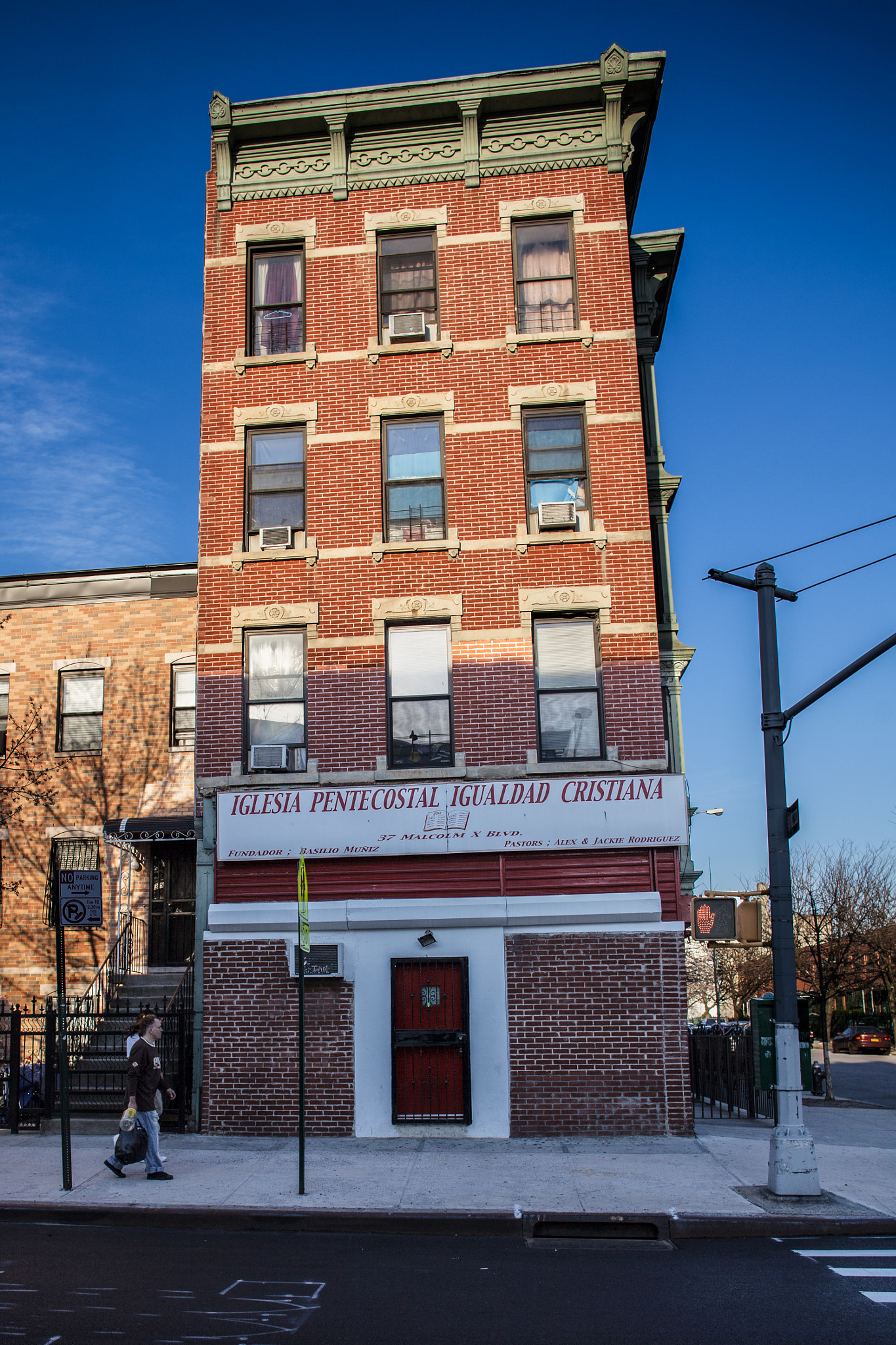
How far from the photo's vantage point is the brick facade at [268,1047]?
43.8 feet

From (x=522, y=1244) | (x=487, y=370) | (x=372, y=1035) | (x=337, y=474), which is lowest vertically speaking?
(x=522, y=1244)

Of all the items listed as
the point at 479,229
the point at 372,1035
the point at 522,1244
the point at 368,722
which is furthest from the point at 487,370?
the point at 522,1244

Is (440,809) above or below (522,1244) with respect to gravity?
above

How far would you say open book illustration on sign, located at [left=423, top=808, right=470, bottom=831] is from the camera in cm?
1371

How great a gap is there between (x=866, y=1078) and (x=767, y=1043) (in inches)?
926

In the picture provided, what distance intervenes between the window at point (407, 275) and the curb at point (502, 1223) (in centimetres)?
1175

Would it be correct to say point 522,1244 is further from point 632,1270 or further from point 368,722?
point 368,722

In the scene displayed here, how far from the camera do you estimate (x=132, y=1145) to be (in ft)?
35.2

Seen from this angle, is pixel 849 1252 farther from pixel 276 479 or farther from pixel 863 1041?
pixel 863 1041

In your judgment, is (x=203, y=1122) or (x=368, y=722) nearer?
(x=203, y=1122)

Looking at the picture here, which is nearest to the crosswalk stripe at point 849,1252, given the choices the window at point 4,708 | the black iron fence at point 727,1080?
the black iron fence at point 727,1080

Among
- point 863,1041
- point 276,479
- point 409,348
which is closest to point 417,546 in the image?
point 276,479

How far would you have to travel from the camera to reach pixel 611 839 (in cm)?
1353

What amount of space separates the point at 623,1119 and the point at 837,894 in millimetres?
21565
